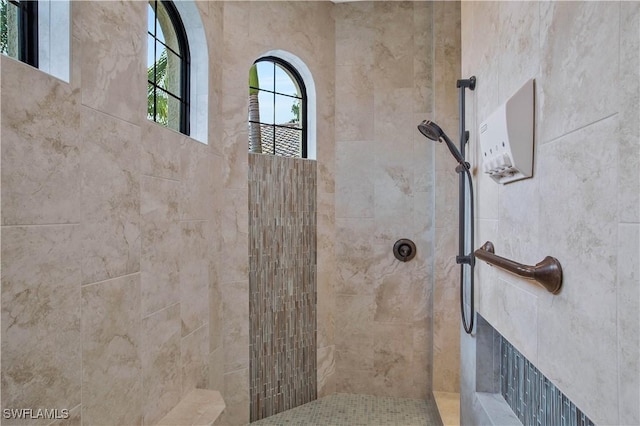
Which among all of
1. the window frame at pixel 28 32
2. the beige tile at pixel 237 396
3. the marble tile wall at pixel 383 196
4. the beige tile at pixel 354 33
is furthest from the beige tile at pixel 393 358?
Answer: the window frame at pixel 28 32

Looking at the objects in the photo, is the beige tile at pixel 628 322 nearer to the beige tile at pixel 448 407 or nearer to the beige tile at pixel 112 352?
the beige tile at pixel 112 352

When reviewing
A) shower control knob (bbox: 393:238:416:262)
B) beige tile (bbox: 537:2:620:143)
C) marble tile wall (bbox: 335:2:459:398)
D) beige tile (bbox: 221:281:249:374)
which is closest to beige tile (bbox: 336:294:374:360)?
marble tile wall (bbox: 335:2:459:398)

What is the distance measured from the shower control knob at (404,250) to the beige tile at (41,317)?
2224 millimetres

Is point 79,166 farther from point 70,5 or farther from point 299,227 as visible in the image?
point 299,227

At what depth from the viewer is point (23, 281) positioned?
1.10 m

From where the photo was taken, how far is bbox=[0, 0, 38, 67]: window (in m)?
1.21

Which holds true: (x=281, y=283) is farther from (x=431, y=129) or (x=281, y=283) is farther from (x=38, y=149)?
(x=38, y=149)

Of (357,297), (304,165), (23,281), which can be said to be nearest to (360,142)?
(304,165)

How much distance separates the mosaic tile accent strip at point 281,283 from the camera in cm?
274

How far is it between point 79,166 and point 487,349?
1.61 meters

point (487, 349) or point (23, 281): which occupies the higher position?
point (23, 281)

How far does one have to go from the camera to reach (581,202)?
2.58 feet

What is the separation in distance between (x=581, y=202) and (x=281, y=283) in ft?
7.49

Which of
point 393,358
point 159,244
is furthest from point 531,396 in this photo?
point 393,358
